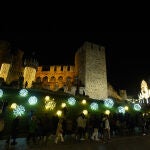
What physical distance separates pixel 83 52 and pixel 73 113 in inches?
855

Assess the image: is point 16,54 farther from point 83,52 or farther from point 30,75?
point 83,52

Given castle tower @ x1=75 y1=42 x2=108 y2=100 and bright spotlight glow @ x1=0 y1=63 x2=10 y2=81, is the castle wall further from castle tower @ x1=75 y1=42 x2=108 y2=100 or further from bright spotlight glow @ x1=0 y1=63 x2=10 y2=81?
bright spotlight glow @ x1=0 y1=63 x2=10 y2=81

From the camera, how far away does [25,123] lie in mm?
11492

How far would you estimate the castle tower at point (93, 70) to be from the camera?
103 ft

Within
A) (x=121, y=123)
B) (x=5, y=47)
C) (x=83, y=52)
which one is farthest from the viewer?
(x=83, y=52)

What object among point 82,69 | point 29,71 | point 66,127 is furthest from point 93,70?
point 66,127

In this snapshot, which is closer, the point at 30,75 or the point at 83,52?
the point at 30,75

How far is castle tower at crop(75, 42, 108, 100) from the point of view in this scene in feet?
103

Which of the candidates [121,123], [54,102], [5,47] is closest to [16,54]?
[5,47]

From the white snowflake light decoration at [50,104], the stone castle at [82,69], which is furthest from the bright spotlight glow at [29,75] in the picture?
the white snowflake light decoration at [50,104]

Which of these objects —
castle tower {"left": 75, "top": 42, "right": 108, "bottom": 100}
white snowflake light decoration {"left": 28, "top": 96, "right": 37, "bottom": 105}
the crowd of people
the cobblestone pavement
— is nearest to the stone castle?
castle tower {"left": 75, "top": 42, "right": 108, "bottom": 100}

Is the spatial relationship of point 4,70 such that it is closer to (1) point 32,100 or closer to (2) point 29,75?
(2) point 29,75

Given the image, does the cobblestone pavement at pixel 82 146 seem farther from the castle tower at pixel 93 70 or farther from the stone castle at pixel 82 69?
the castle tower at pixel 93 70

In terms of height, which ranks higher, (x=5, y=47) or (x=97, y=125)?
(x=5, y=47)
